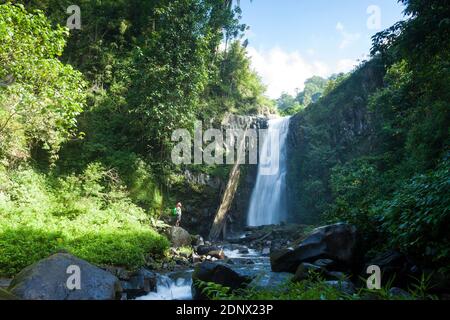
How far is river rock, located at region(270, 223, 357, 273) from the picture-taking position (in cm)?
863

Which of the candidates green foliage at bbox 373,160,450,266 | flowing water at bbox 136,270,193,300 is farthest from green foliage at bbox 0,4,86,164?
green foliage at bbox 373,160,450,266

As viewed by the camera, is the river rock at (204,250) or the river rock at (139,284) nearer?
the river rock at (139,284)

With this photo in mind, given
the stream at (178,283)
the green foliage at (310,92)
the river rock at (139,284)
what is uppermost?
the green foliage at (310,92)

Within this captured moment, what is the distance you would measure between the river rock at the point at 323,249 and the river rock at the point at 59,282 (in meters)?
4.82

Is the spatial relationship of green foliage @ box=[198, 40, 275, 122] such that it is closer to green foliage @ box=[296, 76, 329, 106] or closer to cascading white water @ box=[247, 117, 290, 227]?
cascading white water @ box=[247, 117, 290, 227]

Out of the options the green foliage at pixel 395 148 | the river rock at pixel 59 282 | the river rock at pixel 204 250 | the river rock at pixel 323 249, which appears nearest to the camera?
the river rock at pixel 59 282

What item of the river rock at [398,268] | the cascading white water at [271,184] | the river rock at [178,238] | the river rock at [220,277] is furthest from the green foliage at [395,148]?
the river rock at [178,238]

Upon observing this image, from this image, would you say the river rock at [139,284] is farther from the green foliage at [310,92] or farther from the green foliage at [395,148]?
the green foliage at [310,92]

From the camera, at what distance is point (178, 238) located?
16531 millimetres

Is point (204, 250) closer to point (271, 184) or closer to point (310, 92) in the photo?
point (271, 184)

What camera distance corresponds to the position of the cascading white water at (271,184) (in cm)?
2531

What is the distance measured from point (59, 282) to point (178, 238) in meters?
10.6

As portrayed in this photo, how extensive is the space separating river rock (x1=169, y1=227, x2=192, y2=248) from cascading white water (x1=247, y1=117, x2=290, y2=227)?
9132 mm
